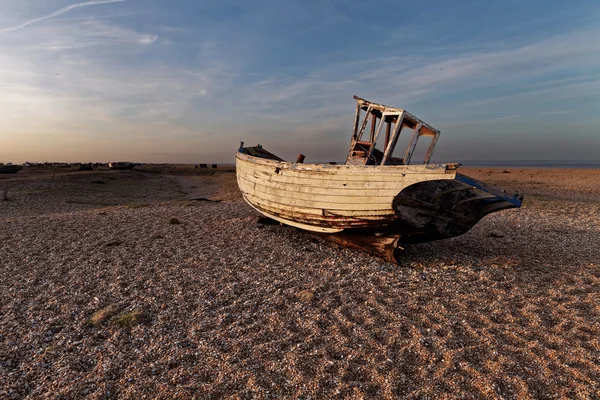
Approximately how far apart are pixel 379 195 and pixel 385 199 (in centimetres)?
17

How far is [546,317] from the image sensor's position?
614cm

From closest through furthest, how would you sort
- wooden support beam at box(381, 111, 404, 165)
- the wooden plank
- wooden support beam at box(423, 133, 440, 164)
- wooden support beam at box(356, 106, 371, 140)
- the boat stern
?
the wooden plank → the boat stern → wooden support beam at box(381, 111, 404, 165) → wooden support beam at box(423, 133, 440, 164) → wooden support beam at box(356, 106, 371, 140)

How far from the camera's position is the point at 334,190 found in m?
8.75

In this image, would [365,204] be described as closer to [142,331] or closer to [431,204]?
[431,204]

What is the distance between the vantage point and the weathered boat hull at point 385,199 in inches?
301

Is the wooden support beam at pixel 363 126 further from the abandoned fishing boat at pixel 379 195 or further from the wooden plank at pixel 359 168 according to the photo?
the wooden plank at pixel 359 168

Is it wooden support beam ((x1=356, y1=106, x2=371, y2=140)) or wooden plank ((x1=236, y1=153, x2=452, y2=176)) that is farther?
wooden support beam ((x1=356, y1=106, x2=371, y2=140))

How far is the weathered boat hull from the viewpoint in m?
7.66

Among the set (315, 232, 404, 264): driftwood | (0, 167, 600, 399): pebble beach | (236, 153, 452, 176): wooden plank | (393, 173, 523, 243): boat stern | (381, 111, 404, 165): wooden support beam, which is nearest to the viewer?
(0, 167, 600, 399): pebble beach

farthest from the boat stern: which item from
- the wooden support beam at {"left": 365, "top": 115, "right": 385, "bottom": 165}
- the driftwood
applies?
the wooden support beam at {"left": 365, "top": 115, "right": 385, "bottom": 165}

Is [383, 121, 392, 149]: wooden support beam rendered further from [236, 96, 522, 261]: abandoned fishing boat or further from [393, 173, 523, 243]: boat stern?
[393, 173, 523, 243]: boat stern

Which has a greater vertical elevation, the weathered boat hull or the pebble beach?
the weathered boat hull

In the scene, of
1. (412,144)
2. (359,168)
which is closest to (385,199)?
(359,168)

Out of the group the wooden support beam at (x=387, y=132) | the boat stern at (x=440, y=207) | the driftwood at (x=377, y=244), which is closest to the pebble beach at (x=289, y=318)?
the driftwood at (x=377, y=244)
